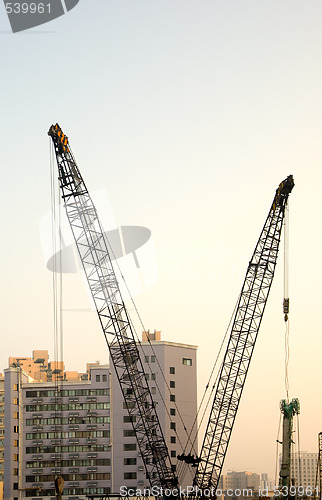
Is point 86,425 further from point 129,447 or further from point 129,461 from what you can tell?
point 129,461

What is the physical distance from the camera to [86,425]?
581 ft

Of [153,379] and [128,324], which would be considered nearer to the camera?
[128,324]

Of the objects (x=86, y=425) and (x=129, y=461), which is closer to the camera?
(x=129, y=461)

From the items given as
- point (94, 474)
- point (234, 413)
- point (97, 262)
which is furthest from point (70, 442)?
point (97, 262)

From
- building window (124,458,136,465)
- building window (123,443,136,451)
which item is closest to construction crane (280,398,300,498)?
building window (124,458,136,465)

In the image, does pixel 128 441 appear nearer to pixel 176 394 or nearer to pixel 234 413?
pixel 176 394

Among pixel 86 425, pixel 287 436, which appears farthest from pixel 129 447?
pixel 287 436

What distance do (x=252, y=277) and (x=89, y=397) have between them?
252 feet

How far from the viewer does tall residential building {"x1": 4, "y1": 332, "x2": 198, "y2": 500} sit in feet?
566

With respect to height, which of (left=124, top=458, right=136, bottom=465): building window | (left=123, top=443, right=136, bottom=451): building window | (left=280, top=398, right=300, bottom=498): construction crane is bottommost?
(left=124, top=458, right=136, bottom=465): building window

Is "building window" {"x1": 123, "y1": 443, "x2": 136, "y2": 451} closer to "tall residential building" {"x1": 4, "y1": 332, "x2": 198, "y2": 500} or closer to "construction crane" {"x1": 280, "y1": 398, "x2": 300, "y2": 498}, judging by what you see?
"tall residential building" {"x1": 4, "y1": 332, "x2": 198, "y2": 500}

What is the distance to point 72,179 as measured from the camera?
340 ft

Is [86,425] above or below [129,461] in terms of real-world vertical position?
above

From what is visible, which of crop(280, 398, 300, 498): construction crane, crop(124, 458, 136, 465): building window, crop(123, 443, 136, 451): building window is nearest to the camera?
crop(280, 398, 300, 498): construction crane
